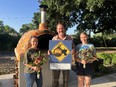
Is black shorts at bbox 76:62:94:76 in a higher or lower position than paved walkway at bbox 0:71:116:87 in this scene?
higher

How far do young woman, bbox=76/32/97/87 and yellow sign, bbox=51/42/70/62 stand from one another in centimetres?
30

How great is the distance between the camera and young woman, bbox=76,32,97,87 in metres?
6.34

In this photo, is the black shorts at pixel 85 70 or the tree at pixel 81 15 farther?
the tree at pixel 81 15

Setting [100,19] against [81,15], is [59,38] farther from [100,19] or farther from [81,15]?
[100,19]

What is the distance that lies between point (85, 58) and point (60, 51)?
639 mm

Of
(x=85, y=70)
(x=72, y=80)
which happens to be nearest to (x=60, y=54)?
(x=85, y=70)

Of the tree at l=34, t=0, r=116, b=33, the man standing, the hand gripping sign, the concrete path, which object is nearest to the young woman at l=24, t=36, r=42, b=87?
the hand gripping sign

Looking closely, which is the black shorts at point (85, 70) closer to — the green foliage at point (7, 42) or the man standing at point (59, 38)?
the man standing at point (59, 38)

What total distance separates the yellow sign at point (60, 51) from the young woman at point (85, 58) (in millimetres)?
297

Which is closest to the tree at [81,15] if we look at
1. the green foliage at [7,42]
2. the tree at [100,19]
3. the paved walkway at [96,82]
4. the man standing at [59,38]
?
the tree at [100,19]

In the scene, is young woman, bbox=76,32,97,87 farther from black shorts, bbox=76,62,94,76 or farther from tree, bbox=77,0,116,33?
tree, bbox=77,0,116,33

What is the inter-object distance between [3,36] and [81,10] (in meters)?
17.6

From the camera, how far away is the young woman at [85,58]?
634cm

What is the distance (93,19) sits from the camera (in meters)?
20.9
